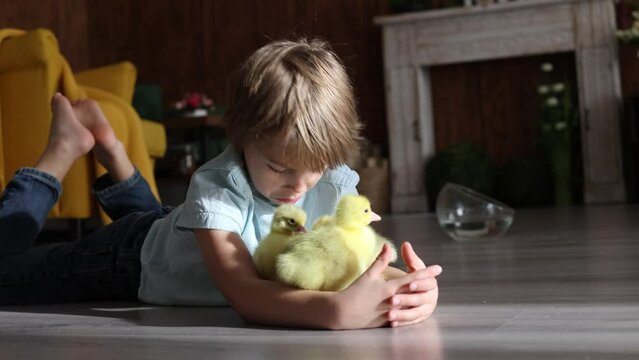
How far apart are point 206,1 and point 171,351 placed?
5888mm

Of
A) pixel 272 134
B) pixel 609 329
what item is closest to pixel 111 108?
pixel 272 134

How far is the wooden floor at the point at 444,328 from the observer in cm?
93

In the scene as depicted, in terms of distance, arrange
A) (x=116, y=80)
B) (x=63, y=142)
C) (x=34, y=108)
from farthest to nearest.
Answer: (x=116, y=80), (x=34, y=108), (x=63, y=142)

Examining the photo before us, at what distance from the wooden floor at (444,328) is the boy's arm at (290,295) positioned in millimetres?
18

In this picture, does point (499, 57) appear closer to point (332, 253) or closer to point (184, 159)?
point (184, 159)

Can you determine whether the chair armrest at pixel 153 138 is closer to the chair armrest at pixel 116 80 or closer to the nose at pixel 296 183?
the chair armrest at pixel 116 80

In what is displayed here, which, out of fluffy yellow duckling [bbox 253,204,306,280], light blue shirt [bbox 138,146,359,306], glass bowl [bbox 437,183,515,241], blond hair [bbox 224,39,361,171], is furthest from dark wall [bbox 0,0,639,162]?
fluffy yellow duckling [bbox 253,204,306,280]

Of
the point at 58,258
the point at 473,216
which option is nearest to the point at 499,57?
the point at 473,216

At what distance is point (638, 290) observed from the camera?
4.44 ft

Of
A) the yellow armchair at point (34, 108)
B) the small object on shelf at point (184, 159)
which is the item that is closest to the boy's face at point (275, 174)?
the yellow armchair at point (34, 108)

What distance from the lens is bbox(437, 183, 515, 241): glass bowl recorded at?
2.96 meters

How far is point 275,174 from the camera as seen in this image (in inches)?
48.3

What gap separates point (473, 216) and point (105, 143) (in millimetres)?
1399

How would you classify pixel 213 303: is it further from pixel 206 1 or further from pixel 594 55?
pixel 206 1
